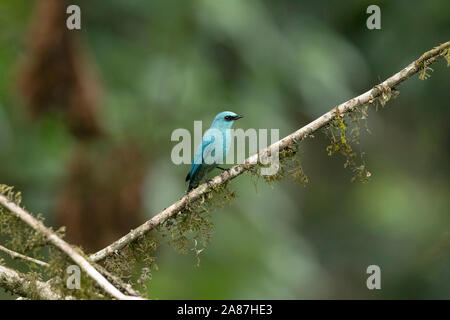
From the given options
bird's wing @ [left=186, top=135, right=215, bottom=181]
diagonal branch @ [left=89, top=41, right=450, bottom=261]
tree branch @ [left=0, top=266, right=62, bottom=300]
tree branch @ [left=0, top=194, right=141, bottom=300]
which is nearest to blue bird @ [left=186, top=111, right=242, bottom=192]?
bird's wing @ [left=186, top=135, right=215, bottom=181]

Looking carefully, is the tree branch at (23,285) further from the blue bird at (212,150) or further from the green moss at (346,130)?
the blue bird at (212,150)

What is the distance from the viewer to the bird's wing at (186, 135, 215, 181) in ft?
23.0

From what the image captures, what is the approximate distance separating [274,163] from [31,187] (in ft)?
25.0

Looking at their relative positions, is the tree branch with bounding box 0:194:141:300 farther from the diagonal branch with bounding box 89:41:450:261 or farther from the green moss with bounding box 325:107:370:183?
the green moss with bounding box 325:107:370:183

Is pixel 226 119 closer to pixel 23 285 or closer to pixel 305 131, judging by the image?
pixel 305 131

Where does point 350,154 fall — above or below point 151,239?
above

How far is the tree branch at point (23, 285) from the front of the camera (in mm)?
4148

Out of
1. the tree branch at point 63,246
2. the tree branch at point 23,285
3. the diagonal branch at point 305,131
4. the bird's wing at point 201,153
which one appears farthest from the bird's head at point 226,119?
the tree branch at point 63,246

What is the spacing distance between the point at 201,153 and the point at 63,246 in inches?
137

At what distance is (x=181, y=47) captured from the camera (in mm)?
12219

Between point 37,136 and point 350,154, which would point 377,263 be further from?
point 350,154

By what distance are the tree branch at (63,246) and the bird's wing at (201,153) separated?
3040 millimetres

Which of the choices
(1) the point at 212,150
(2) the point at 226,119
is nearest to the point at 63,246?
(1) the point at 212,150
